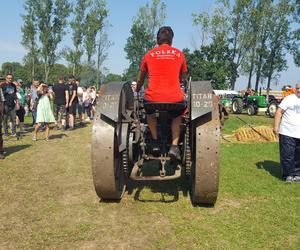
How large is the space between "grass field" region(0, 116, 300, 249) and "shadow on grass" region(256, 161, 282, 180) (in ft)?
0.13

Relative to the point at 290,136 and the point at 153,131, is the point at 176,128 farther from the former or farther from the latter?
the point at 290,136

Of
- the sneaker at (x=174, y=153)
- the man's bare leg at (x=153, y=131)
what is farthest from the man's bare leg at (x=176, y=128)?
the man's bare leg at (x=153, y=131)

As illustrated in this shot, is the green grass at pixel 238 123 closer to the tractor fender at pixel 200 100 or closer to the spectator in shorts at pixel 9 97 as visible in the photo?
the spectator in shorts at pixel 9 97

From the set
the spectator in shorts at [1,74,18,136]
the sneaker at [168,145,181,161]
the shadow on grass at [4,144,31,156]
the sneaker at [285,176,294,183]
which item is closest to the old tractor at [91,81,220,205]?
the sneaker at [168,145,181,161]

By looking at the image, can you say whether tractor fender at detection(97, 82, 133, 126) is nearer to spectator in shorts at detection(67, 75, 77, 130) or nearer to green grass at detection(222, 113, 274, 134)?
spectator in shorts at detection(67, 75, 77, 130)

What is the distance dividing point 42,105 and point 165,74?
6.47 meters

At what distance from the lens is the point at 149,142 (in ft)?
15.8

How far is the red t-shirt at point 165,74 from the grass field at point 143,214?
1.40 meters

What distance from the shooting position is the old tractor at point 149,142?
4.21 m

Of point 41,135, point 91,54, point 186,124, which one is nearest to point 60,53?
point 91,54

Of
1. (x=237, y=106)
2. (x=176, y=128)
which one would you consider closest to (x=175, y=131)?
(x=176, y=128)

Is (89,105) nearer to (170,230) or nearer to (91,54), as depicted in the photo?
(170,230)

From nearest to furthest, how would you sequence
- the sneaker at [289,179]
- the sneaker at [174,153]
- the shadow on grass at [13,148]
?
1. the sneaker at [174,153]
2. the sneaker at [289,179]
3. the shadow on grass at [13,148]

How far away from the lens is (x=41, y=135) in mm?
11125
